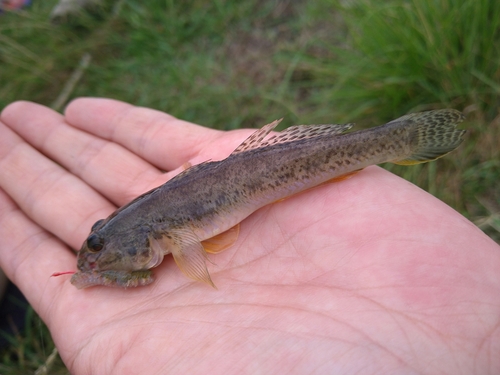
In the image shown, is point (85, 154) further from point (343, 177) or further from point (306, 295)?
point (306, 295)

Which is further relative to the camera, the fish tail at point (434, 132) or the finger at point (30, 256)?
the finger at point (30, 256)

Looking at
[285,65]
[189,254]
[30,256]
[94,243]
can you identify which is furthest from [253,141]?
[285,65]

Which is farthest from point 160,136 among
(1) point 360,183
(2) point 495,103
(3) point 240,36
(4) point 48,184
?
(2) point 495,103

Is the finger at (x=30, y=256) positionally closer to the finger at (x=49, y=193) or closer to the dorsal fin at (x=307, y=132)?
the finger at (x=49, y=193)

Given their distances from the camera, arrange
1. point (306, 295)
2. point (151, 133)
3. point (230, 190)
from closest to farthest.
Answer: point (306, 295) → point (230, 190) → point (151, 133)

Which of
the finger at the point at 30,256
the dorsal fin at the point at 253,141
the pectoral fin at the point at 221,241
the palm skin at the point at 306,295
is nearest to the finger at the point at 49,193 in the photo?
the palm skin at the point at 306,295

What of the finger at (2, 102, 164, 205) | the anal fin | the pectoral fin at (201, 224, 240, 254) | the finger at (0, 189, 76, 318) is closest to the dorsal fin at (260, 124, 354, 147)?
the anal fin
